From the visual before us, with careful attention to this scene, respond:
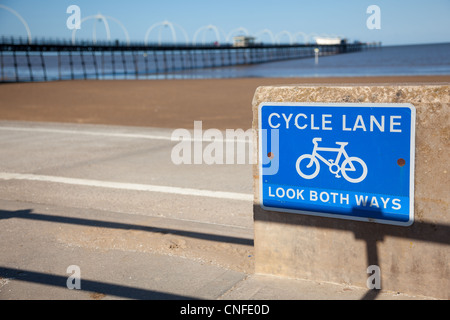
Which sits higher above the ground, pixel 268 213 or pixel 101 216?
pixel 268 213

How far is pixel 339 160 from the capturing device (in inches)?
116

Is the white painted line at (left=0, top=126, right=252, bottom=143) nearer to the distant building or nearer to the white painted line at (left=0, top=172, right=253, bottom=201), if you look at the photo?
the white painted line at (left=0, top=172, right=253, bottom=201)

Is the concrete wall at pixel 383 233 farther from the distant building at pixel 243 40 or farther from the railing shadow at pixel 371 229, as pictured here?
the distant building at pixel 243 40

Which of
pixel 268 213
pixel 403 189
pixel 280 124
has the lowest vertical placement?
pixel 268 213

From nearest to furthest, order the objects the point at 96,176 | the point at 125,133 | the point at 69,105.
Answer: the point at 96,176, the point at 125,133, the point at 69,105

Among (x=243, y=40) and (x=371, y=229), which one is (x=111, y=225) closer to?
(x=371, y=229)

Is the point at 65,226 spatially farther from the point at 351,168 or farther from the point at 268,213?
the point at 351,168

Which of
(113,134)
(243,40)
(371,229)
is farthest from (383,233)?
(243,40)

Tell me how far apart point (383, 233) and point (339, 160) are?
51cm

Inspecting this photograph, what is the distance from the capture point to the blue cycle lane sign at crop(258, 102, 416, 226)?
2758 mm

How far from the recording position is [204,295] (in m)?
3.02

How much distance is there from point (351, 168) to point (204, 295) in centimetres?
121
